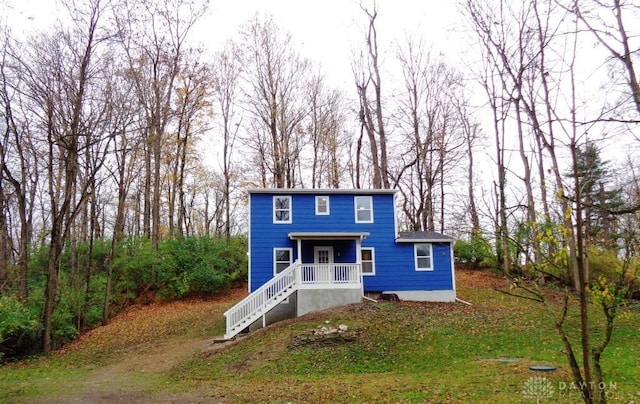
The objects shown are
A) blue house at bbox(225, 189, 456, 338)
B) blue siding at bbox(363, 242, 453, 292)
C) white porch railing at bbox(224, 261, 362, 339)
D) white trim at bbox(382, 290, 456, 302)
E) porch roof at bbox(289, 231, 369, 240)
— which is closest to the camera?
white porch railing at bbox(224, 261, 362, 339)

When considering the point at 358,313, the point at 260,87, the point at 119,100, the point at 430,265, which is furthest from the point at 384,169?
the point at 119,100

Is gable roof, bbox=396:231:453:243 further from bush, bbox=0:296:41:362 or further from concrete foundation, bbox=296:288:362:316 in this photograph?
bush, bbox=0:296:41:362

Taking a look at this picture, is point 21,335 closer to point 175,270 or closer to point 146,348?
point 146,348

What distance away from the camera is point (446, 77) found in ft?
97.0

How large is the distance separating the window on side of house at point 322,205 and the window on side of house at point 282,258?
7.06 ft

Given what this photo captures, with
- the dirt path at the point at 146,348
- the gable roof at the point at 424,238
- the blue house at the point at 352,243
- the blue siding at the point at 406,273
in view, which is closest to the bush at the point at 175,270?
the dirt path at the point at 146,348

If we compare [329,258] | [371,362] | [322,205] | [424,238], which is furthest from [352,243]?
[371,362]

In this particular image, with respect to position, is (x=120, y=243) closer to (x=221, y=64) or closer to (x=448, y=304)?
(x=221, y=64)

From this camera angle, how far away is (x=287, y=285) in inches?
654

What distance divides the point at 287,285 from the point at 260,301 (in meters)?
1.18

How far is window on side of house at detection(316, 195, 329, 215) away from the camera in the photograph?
1980 centimetres

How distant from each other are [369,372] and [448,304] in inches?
328

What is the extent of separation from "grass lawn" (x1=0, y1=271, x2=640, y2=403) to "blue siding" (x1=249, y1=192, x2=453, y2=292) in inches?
81.9

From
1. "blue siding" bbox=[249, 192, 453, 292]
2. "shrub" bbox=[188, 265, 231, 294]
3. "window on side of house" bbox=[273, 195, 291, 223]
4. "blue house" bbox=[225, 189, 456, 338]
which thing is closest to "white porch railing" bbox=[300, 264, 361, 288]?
"blue house" bbox=[225, 189, 456, 338]
